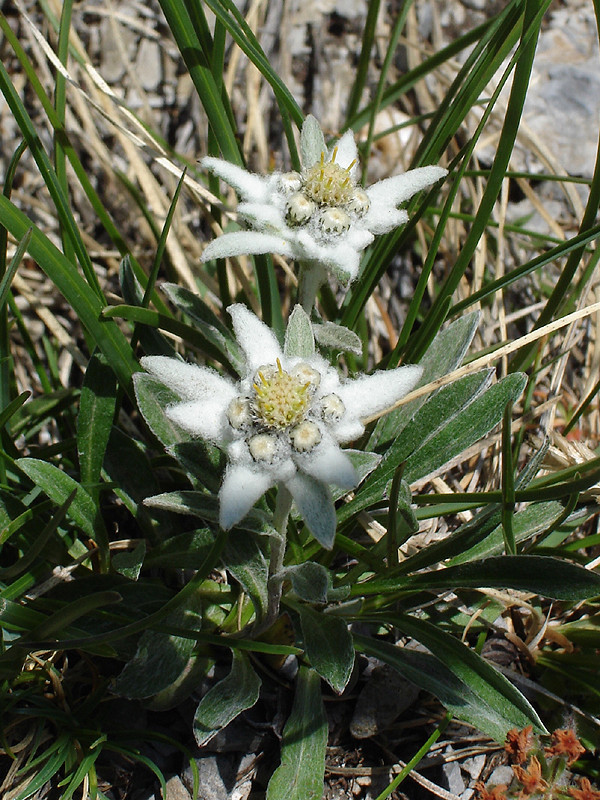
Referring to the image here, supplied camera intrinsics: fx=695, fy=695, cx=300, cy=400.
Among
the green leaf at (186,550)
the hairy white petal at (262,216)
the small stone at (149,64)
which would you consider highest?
the small stone at (149,64)

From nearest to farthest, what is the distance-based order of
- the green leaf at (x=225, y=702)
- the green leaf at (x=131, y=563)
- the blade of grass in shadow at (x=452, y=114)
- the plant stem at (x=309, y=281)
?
the green leaf at (x=225, y=702) < the green leaf at (x=131, y=563) < the blade of grass in shadow at (x=452, y=114) < the plant stem at (x=309, y=281)

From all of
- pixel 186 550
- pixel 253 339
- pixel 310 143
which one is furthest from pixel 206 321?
pixel 186 550

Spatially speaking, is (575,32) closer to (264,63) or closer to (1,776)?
(264,63)

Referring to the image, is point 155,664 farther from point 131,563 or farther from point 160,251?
point 160,251

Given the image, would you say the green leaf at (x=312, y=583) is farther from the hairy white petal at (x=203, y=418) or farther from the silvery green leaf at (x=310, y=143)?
the silvery green leaf at (x=310, y=143)

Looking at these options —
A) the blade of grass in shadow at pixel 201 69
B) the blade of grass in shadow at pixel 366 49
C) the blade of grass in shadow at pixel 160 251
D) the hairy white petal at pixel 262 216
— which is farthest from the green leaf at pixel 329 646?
the blade of grass in shadow at pixel 366 49

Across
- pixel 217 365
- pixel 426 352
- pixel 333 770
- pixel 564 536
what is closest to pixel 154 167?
pixel 217 365

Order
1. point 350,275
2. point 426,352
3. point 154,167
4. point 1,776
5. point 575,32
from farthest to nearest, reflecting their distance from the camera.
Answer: point 575,32, point 154,167, point 426,352, point 1,776, point 350,275

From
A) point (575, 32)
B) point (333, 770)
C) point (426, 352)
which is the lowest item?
point (333, 770)
